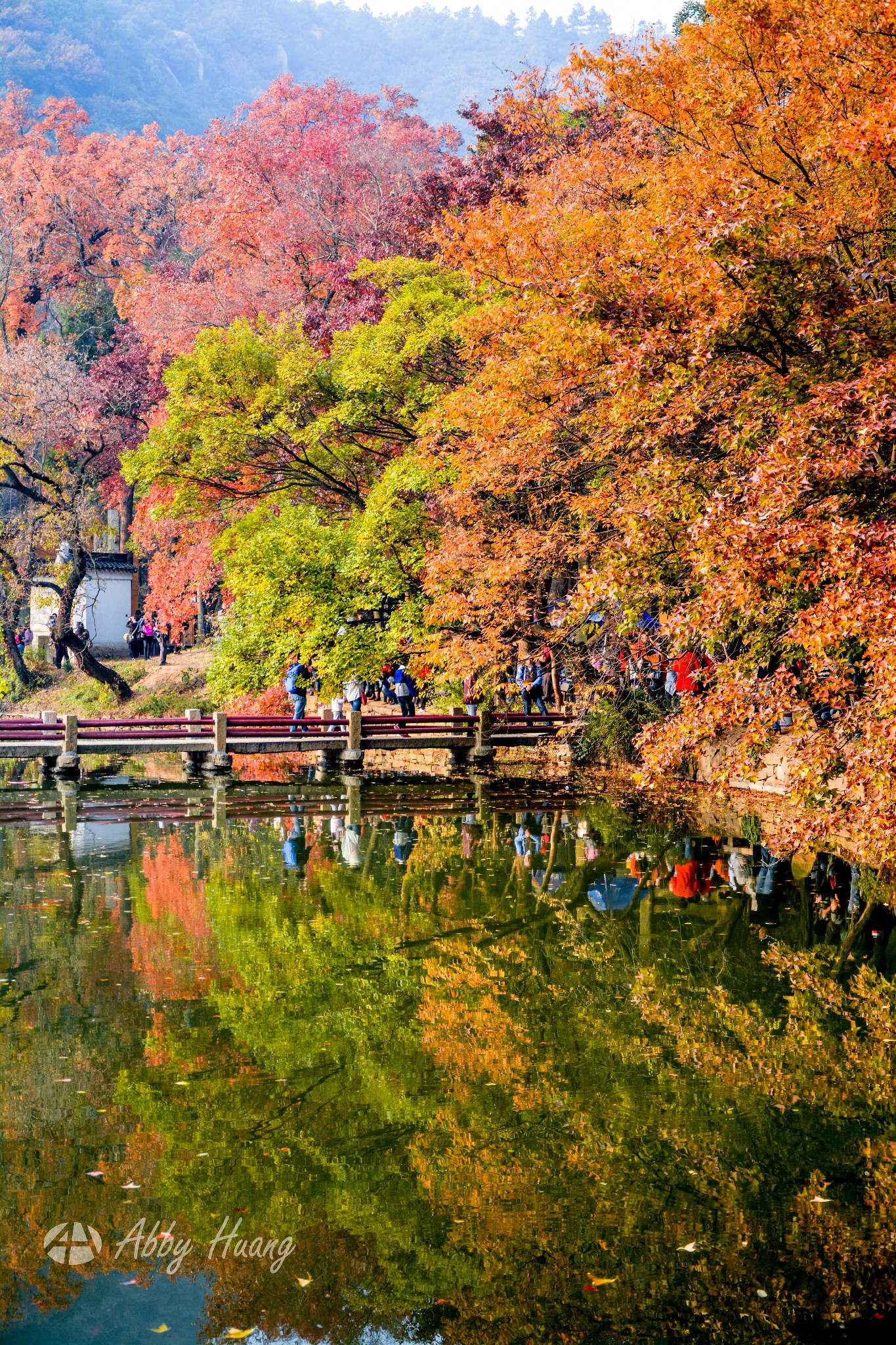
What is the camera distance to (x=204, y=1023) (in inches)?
310

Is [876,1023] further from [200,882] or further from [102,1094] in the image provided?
[200,882]

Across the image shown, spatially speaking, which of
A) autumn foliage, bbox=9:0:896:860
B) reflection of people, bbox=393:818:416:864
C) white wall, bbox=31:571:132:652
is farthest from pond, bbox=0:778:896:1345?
white wall, bbox=31:571:132:652

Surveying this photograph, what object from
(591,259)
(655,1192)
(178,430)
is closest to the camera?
(655,1192)

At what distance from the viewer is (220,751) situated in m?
20.5

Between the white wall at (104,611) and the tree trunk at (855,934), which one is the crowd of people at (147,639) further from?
the tree trunk at (855,934)

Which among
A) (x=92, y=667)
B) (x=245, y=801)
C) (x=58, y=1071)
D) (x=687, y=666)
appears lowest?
(x=245, y=801)

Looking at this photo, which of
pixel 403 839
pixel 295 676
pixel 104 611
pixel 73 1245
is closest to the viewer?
pixel 73 1245

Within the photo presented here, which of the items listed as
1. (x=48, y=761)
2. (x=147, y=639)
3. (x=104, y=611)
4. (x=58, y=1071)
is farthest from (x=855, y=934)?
(x=104, y=611)

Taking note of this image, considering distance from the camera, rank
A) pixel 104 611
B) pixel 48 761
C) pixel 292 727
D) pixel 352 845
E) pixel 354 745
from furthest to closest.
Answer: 1. pixel 104 611
2. pixel 292 727
3. pixel 48 761
4. pixel 354 745
5. pixel 352 845

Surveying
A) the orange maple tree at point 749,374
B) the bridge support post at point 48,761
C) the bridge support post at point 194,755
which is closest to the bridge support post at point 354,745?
the bridge support post at point 194,755

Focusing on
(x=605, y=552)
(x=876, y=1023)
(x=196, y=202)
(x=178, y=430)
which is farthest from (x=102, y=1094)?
(x=196, y=202)

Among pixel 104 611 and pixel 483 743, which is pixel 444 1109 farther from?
pixel 104 611

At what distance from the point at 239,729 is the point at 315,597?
4.25 meters

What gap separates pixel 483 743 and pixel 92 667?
12733 mm
